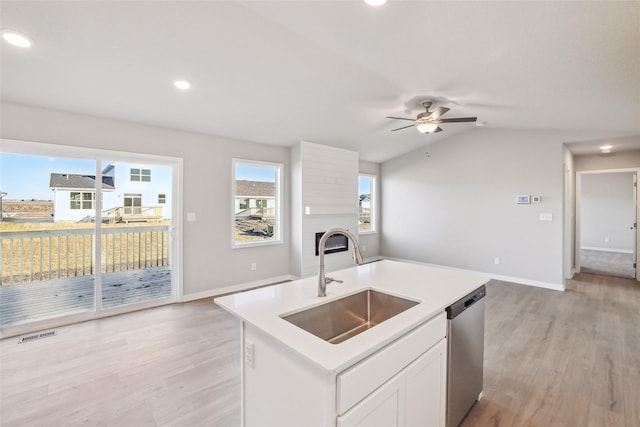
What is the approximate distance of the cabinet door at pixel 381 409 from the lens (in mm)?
1033

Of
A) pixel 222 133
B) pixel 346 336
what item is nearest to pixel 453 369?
pixel 346 336

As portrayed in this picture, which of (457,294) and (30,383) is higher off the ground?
(457,294)

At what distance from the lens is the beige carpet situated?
585 centimetres

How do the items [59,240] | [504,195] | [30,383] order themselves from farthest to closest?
[504,195]
[59,240]
[30,383]

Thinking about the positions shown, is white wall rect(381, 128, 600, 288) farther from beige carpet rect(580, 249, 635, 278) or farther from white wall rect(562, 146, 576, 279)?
beige carpet rect(580, 249, 635, 278)

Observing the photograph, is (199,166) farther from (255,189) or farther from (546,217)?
(546,217)

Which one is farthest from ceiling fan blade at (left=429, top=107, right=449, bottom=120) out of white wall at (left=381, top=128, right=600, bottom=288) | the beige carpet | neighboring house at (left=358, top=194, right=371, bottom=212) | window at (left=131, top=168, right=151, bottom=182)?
the beige carpet

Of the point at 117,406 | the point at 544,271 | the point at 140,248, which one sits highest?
the point at 140,248

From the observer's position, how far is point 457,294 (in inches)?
67.0

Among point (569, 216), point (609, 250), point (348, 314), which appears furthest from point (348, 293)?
point (609, 250)

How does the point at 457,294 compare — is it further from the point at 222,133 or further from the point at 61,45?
the point at 222,133

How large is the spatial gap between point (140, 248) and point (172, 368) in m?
2.22

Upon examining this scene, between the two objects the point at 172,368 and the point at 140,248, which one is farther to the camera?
the point at 140,248

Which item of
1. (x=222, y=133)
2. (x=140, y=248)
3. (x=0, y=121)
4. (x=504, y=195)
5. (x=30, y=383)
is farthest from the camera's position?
(x=504, y=195)
